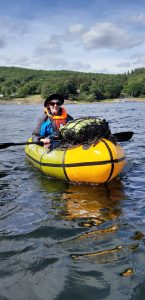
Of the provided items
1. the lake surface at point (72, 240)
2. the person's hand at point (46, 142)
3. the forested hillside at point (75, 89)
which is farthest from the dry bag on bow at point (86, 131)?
the forested hillside at point (75, 89)

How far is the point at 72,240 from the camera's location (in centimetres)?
488

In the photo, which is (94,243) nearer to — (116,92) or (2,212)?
(2,212)

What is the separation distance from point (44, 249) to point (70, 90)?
102560 millimetres

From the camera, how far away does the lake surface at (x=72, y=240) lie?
12.3ft

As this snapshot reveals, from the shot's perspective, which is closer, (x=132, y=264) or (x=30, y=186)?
(x=132, y=264)

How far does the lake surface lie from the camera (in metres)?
3.73

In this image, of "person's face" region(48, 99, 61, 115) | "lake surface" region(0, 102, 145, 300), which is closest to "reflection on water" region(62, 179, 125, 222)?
"lake surface" region(0, 102, 145, 300)

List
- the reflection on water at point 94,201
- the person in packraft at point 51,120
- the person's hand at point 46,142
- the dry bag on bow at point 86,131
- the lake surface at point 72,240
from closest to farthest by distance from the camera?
the lake surface at point 72,240, the reflection on water at point 94,201, the dry bag on bow at point 86,131, the person's hand at point 46,142, the person in packraft at point 51,120

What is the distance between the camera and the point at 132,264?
4.11 m

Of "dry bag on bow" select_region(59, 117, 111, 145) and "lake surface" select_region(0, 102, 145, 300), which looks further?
"dry bag on bow" select_region(59, 117, 111, 145)

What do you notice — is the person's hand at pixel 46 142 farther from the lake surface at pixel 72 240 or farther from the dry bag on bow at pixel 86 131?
the lake surface at pixel 72 240

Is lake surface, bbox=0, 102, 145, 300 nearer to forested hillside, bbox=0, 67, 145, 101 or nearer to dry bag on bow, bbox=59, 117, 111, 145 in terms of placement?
dry bag on bow, bbox=59, 117, 111, 145

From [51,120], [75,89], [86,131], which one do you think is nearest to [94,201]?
[86,131]

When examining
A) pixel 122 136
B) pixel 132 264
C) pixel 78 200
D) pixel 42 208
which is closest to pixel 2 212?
pixel 42 208
